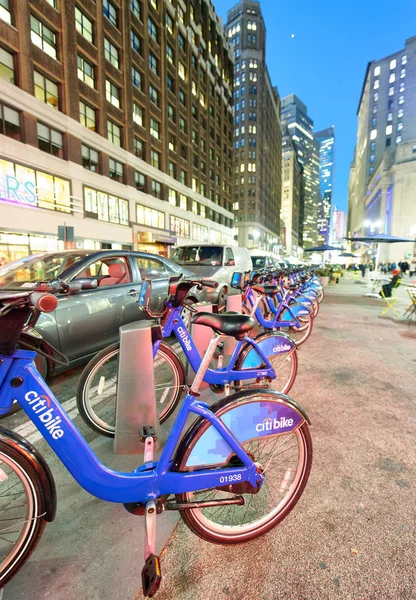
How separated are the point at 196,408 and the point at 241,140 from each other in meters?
90.0

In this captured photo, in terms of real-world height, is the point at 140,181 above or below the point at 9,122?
below

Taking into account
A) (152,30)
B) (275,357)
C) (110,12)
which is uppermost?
(152,30)

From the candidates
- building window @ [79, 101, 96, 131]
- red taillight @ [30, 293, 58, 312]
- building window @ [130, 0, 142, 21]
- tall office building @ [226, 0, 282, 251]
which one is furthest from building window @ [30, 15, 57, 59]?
tall office building @ [226, 0, 282, 251]

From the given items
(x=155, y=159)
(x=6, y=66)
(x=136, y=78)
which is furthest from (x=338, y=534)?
(x=136, y=78)

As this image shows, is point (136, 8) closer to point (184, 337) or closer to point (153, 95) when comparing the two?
point (153, 95)

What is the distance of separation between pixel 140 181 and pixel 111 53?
9812 mm

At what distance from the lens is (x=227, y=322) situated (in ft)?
6.21

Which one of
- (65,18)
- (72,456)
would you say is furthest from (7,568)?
(65,18)

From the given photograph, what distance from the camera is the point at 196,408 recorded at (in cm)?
167

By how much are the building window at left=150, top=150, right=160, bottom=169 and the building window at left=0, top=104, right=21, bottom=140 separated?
562 inches

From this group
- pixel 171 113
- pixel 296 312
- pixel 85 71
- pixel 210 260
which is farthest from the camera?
pixel 171 113

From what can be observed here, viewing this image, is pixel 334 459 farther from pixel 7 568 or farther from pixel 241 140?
pixel 241 140

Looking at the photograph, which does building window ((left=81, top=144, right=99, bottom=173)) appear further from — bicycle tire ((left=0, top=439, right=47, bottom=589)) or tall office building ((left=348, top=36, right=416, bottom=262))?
tall office building ((left=348, top=36, right=416, bottom=262))

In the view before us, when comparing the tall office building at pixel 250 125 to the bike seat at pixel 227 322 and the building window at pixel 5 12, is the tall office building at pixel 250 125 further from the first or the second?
the bike seat at pixel 227 322
